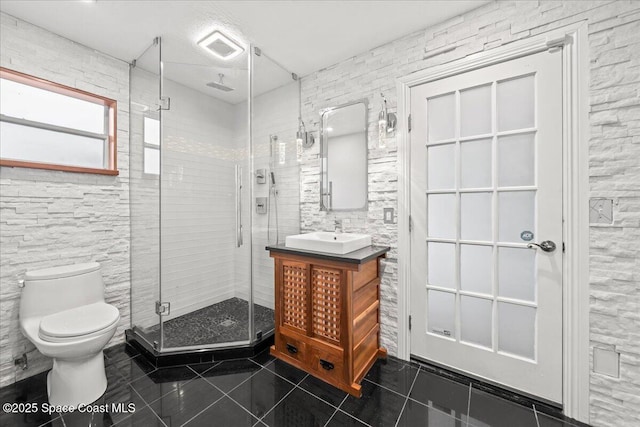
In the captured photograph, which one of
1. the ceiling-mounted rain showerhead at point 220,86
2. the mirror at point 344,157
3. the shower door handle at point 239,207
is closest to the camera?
the mirror at point 344,157

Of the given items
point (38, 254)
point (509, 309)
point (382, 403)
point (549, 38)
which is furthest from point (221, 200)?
point (549, 38)

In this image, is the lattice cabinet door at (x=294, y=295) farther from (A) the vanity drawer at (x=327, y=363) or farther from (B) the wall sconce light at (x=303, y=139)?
(B) the wall sconce light at (x=303, y=139)

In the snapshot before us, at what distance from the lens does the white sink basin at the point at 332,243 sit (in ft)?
6.19

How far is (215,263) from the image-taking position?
285cm

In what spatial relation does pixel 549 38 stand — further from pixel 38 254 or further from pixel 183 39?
pixel 38 254

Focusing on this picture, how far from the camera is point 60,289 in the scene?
195 cm

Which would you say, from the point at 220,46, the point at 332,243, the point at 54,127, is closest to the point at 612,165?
the point at 332,243

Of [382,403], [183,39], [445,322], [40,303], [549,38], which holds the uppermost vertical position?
[183,39]

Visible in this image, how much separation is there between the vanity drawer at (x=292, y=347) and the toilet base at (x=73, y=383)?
1.22m

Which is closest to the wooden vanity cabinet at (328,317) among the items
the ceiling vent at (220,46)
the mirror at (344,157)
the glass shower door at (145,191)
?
the mirror at (344,157)

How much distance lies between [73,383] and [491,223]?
114 inches

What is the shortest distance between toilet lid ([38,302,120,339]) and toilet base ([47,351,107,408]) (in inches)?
8.0

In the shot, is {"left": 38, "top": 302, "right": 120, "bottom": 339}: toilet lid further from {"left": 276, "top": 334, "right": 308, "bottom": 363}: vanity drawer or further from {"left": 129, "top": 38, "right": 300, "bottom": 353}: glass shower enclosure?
{"left": 276, "top": 334, "right": 308, "bottom": 363}: vanity drawer

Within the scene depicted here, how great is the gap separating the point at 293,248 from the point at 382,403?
1194 millimetres
